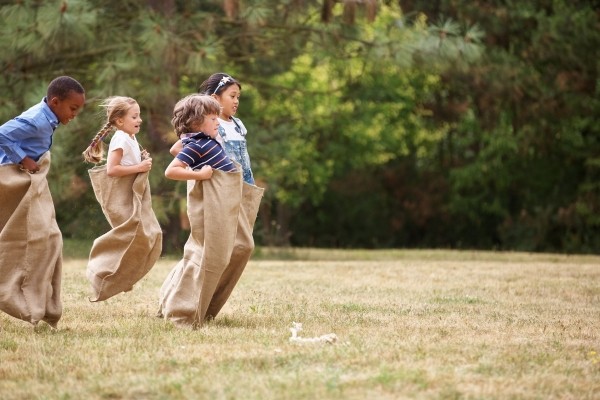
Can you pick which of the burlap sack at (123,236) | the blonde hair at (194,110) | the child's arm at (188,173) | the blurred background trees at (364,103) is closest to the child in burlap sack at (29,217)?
the burlap sack at (123,236)

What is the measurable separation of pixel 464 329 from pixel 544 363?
1429 mm

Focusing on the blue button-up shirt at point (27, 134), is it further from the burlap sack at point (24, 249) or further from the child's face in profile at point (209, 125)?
the child's face in profile at point (209, 125)

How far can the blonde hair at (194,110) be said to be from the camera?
727cm

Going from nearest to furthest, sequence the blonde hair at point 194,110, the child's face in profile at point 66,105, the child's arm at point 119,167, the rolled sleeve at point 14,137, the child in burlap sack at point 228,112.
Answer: the rolled sleeve at point 14,137 → the child's face in profile at point 66,105 → the blonde hair at point 194,110 → the child's arm at point 119,167 → the child in burlap sack at point 228,112

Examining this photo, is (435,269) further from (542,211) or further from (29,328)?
(542,211)

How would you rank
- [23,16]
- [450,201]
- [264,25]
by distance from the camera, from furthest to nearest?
1. [450,201]
2. [264,25]
3. [23,16]

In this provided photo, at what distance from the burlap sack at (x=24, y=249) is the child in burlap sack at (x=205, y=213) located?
858 mm

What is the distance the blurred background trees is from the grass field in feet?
11.0

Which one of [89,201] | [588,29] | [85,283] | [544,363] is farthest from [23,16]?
[588,29]

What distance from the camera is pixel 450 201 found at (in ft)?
89.0

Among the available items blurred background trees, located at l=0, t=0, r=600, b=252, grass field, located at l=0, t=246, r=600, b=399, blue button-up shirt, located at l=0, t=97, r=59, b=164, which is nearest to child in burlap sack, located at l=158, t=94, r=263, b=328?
grass field, located at l=0, t=246, r=600, b=399

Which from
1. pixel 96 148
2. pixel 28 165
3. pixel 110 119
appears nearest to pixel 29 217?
pixel 28 165

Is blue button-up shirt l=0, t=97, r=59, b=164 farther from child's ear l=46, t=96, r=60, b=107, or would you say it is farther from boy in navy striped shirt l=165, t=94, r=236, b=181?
boy in navy striped shirt l=165, t=94, r=236, b=181

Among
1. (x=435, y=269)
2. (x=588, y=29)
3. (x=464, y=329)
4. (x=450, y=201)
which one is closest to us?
(x=464, y=329)
